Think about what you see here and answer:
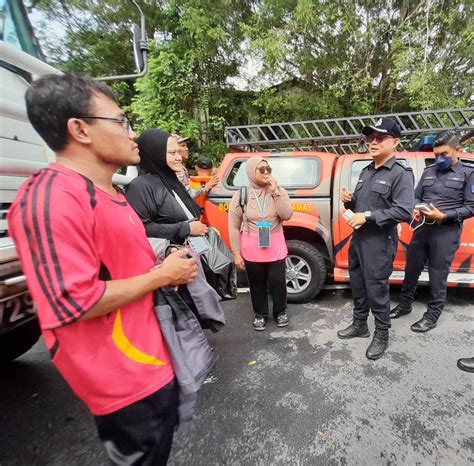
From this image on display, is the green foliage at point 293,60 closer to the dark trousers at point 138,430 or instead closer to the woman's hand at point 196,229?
the woman's hand at point 196,229

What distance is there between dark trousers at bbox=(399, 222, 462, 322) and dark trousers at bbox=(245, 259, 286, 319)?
1.29m

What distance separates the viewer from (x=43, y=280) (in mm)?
816

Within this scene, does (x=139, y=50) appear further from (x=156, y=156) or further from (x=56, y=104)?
(x=56, y=104)

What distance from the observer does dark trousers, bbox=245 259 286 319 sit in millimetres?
3033

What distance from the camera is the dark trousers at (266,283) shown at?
303cm

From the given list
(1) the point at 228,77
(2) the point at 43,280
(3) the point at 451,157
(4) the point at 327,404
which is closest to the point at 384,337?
(4) the point at 327,404

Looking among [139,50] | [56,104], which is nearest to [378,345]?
[56,104]

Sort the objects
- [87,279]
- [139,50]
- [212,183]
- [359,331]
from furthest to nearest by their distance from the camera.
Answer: [212,183] < [359,331] < [139,50] < [87,279]

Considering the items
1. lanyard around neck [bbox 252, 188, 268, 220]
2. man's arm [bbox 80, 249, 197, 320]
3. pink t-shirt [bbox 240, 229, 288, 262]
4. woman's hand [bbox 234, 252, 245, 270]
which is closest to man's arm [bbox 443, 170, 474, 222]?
pink t-shirt [bbox 240, 229, 288, 262]

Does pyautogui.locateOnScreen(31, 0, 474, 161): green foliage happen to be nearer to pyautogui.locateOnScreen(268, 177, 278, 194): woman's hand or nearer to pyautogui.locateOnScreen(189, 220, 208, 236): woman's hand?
pyautogui.locateOnScreen(268, 177, 278, 194): woman's hand

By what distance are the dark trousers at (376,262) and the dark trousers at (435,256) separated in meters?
0.56

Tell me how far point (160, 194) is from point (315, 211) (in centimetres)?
224

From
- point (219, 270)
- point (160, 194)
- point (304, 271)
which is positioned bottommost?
point (304, 271)

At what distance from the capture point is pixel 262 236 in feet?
9.43
